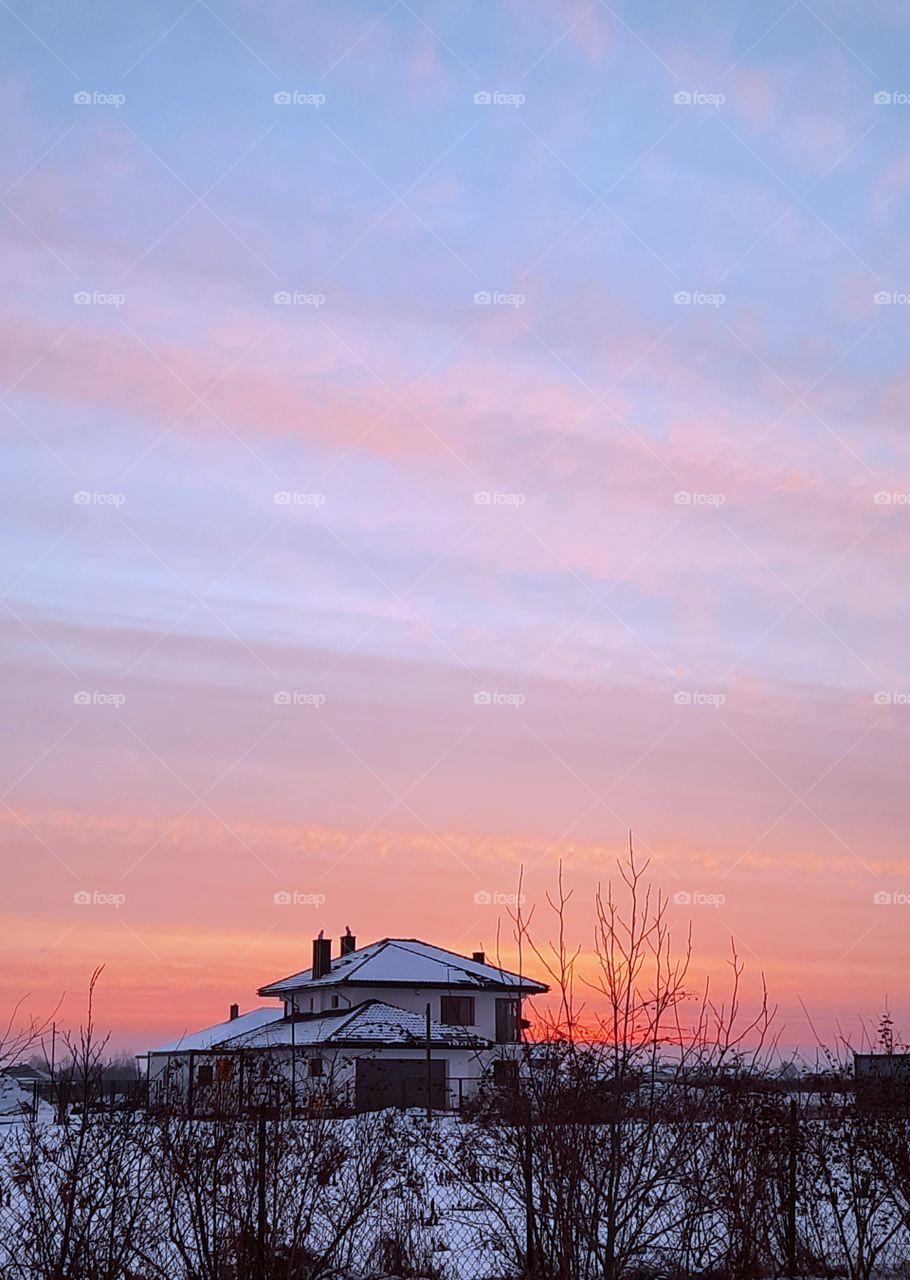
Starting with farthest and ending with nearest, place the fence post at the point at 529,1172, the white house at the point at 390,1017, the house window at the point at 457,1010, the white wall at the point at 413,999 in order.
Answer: the house window at the point at 457,1010 → the white wall at the point at 413,999 → the white house at the point at 390,1017 → the fence post at the point at 529,1172

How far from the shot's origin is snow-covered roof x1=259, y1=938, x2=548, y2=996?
167 feet

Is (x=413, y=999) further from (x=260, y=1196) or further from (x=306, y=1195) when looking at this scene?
(x=260, y=1196)

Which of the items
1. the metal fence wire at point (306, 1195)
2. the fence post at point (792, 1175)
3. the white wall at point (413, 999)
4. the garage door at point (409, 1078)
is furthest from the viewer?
the white wall at point (413, 999)

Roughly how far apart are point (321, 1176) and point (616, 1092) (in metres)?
1.95

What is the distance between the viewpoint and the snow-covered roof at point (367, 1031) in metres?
44.9

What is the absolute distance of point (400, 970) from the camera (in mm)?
52156

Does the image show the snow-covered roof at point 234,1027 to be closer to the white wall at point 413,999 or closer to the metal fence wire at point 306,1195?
the white wall at point 413,999

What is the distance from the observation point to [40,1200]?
297 inches

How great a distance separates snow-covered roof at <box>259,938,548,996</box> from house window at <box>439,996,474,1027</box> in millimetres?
563

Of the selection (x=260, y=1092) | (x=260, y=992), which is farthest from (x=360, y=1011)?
(x=260, y=1092)

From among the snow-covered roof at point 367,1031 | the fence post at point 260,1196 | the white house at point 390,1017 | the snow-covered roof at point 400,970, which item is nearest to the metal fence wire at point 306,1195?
the fence post at point 260,1196

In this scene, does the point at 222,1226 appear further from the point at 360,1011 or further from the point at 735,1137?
the point at 360,1011

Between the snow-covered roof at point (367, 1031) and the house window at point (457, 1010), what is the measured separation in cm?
123

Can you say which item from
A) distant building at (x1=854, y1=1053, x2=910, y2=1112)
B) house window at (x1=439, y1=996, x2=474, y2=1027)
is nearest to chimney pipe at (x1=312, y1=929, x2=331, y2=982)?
house window at (x1=439, y1=996, x2=474, y2=1027)
